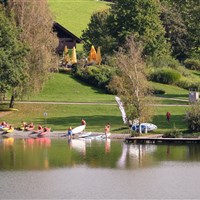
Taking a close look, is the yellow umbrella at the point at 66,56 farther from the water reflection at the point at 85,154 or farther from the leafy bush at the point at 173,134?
the leafy bush at the point at 173,134

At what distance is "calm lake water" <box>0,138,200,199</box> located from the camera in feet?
184

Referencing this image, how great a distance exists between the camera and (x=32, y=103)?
332 feet

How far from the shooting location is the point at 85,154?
73.6 meters

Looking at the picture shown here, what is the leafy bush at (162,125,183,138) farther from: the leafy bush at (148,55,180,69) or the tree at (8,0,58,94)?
the leafy bush at (148,55,180,69)

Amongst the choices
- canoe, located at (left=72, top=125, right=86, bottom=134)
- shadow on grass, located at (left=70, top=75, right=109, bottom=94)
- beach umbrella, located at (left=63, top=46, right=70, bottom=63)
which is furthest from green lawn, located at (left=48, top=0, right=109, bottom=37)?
canoe, located at (left=72, top=125, right=86, bottom=134)

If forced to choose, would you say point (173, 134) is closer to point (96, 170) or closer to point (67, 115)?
point (67, 115)

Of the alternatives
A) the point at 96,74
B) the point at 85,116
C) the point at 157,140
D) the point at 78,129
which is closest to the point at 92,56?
the point at 96,74

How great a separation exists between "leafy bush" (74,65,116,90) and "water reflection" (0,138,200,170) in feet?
99.1

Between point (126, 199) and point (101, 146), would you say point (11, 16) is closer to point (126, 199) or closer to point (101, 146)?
point (101, 146)

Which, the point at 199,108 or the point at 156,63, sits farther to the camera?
the point at 156,63

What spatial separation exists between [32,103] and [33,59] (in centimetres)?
580

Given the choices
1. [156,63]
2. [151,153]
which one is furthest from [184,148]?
[156,63]

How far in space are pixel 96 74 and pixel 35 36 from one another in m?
18.5

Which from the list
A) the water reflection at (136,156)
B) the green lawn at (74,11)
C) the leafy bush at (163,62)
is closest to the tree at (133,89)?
the water reflection at (136,156)
